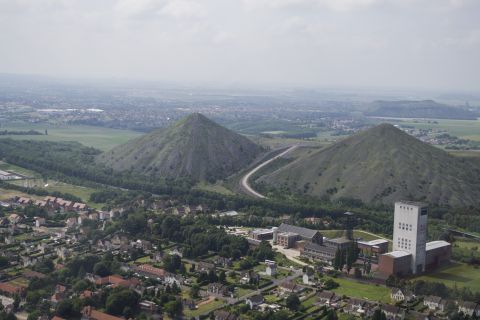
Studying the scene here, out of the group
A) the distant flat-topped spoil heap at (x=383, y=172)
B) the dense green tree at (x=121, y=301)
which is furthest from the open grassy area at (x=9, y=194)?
the dense green tree at (x=121, y=301)

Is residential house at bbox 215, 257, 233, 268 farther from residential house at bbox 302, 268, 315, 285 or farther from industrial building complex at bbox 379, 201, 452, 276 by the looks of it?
industrial building complex at bbox 379, 201, 452, 276

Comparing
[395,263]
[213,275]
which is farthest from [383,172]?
[213,275]

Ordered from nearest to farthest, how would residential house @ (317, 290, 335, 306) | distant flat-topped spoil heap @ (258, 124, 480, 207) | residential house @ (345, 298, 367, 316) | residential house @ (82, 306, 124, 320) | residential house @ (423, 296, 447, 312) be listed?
residential house @ (82, 306, 124, 320) → residential house @ (345, 298, 367, 316) → residential house @ (423, 296, 447, 312) → residential house @ (317, 290, 335, 306) → distant flat-topped spoil heap @ (258, 124, 480, 207)

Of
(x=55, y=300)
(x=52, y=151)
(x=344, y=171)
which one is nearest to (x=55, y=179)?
(x=52, y=151)

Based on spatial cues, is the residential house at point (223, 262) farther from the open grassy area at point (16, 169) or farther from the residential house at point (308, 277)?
the open grassy area at point (16, 169)

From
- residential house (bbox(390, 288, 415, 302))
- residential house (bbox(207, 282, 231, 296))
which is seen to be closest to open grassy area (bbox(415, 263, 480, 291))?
residential house (bbox(390, 288, 415, 302))

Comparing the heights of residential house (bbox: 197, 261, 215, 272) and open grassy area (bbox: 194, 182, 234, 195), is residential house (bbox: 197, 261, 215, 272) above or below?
below
